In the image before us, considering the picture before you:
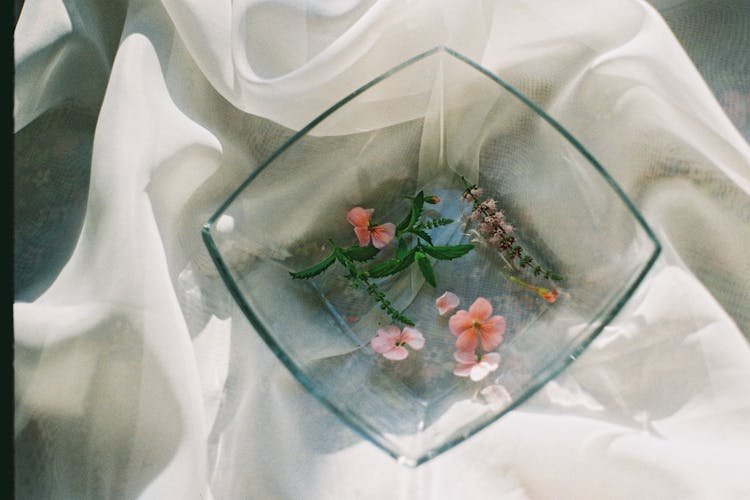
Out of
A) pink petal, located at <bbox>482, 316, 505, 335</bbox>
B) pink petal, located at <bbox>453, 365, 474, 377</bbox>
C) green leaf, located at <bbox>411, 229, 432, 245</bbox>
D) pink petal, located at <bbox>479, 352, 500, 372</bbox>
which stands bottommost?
pink petal, located at <bbox>453, 365, 474, 377</bbox>

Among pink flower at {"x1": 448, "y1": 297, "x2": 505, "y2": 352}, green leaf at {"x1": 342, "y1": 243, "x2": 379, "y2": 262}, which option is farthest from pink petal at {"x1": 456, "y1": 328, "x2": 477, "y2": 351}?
Result: green leaf at {"x1": 342, "y1": 243, "x2": 379, "y2": 262}

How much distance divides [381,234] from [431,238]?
5 cm

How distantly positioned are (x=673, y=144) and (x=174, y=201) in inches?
19.4

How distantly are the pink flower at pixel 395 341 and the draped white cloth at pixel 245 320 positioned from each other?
0.27ft

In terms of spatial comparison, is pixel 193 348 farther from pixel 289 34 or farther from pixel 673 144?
pixel 673 144

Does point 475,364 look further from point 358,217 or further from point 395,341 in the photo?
point 358,217

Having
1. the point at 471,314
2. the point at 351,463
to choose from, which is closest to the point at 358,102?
the point at 471,314

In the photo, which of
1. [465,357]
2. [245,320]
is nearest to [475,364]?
[465,357]

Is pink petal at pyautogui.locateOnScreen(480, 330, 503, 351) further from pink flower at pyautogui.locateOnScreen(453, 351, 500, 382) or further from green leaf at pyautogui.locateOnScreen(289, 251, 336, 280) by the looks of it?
green leaf at pyautogui.locateOnScreen(289, 251, 336, 280)

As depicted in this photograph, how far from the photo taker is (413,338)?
2.50 ft

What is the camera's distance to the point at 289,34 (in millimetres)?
798

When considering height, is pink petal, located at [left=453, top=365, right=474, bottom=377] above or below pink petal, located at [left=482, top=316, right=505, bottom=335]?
below

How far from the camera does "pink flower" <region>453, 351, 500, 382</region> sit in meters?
0.73

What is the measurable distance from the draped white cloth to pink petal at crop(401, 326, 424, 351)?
10cm
